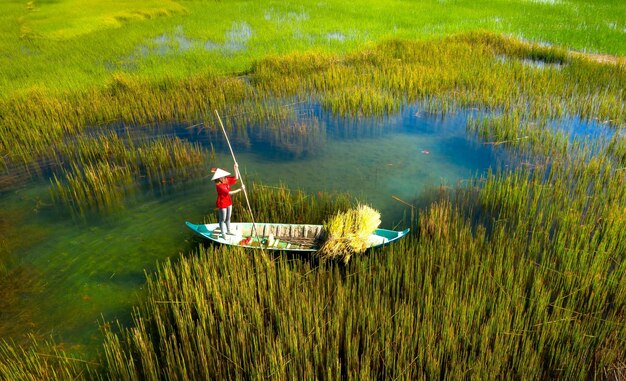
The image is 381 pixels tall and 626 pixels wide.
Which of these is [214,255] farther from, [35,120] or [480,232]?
[35,120]

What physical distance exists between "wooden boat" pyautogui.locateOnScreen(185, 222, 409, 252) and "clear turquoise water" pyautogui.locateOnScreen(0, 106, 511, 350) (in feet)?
2.04

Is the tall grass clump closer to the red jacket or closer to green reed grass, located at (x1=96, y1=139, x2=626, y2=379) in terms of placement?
green reed grass, located at (x1=96, y1=139, x2=626, y2=379)

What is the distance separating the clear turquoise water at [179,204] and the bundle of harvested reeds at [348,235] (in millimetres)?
1033

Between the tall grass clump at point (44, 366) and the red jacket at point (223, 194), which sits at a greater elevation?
the red jacket at point (223, 194)

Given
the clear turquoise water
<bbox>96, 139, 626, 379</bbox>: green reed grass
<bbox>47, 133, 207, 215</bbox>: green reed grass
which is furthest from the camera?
<bbox>47, 133, 207, 215</bbox>: green reed grass

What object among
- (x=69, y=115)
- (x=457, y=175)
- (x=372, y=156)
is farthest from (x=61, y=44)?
(x=457, y=175)

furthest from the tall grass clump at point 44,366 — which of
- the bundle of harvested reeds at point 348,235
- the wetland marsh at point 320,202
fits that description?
the bundle of harvested reeds at point 348,235

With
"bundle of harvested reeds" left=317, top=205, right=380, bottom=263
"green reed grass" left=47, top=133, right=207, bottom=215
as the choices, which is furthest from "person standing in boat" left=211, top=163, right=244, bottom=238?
"green reed grass" left=47, top=133, right=207, bottom=215

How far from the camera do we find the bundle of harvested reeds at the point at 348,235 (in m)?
4.71

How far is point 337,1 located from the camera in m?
22.2

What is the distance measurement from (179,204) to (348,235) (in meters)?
3.30

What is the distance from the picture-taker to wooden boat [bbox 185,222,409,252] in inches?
199

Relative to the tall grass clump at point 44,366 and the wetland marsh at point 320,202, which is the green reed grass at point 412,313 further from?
the tall grass clump at point 44,366

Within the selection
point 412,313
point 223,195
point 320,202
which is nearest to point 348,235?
point 412,313
